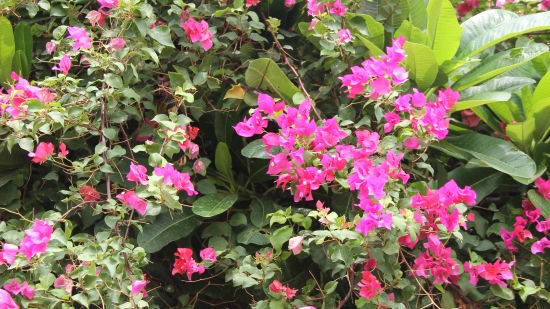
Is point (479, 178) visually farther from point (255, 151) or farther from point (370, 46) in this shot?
point (255, 151)

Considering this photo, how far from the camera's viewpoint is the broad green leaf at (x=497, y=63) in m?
1.87

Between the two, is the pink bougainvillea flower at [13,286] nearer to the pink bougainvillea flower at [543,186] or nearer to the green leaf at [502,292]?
the green leaf at [502,292]

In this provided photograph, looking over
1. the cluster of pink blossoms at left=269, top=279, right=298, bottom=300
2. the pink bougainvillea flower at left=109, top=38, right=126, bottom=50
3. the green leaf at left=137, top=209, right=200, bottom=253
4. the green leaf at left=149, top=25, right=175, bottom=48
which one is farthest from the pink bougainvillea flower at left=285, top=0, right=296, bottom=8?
the cluster of pink blossoms at left=269, top=279, right=298, bottom=300

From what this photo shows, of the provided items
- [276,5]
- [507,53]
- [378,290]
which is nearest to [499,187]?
[507,53]

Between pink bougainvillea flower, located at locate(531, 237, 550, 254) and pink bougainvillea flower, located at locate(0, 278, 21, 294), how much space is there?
1.31 m

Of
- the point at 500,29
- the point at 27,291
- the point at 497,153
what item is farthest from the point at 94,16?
the point at 500,29

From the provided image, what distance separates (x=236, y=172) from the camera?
6.57 ft

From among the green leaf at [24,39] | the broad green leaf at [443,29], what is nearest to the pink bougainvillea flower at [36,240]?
the green leaf at [24,39]

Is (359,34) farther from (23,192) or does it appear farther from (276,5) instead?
(23,192)

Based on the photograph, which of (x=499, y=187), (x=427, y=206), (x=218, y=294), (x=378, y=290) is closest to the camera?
(x=378, y=290)

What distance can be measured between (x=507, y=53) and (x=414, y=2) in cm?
36

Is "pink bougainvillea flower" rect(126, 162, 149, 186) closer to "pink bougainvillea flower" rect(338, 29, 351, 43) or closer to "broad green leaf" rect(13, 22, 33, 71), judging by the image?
"pink bougainvillea flower" rect(338, 29, 351, 43)

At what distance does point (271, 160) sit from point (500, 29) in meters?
1.07

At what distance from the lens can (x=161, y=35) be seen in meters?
1.60
